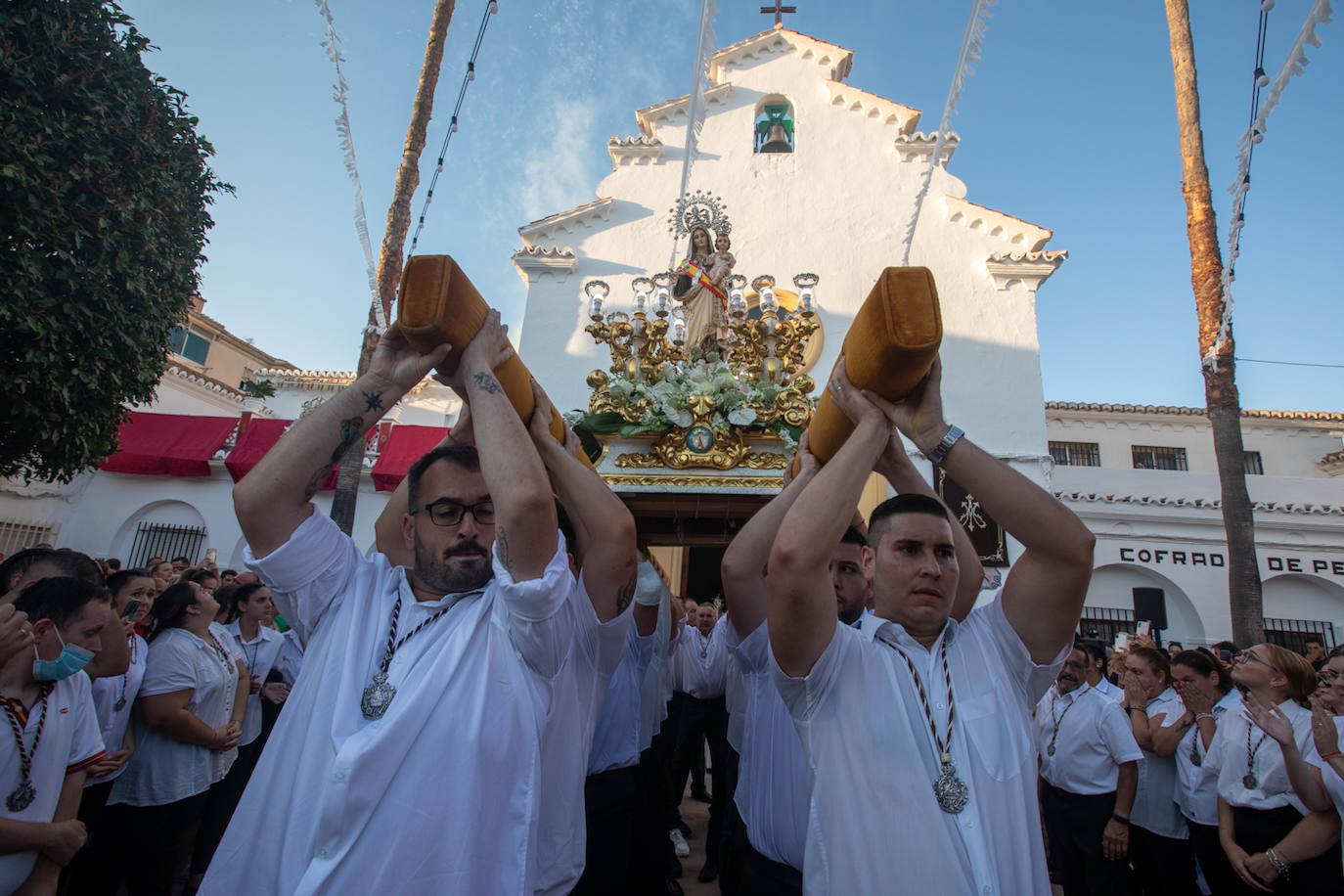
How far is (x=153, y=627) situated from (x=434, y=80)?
10.0 metres

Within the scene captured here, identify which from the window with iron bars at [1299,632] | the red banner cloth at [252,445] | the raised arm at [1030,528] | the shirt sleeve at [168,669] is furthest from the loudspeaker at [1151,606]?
the red banner cloth at [252,445]

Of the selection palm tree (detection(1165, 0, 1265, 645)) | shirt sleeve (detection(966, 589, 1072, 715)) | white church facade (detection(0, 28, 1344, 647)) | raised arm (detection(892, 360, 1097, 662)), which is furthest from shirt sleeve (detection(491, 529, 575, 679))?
palm tree (detection(1165, 0, 1265, 645))

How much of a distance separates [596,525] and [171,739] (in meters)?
2.86

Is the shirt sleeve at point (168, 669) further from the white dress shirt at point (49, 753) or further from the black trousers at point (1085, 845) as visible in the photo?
the black trousers at point (1085, 845)

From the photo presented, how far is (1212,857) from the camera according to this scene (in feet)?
13.4

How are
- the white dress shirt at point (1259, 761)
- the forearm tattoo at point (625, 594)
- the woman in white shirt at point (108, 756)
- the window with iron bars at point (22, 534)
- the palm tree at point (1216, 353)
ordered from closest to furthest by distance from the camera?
the forearm tattoo at point (625, 594) < the woman in white shirt at point (108, 756) < the white dress shirt at point (1259, 761) < the palm tree at point (1216, 353) < the window with iron bars at point (22, 534)

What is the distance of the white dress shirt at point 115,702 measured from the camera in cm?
325

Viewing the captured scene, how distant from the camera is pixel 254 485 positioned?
1.80m

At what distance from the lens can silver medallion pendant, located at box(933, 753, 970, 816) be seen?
179cm

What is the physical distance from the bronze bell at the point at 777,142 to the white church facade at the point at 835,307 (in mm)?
28

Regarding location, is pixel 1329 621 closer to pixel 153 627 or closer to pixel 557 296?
pixel 557 296

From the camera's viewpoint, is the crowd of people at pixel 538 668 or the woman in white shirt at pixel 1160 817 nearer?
the crowd of people at pixel 538 668

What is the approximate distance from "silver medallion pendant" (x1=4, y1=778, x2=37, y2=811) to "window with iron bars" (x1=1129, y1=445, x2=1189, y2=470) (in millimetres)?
21351

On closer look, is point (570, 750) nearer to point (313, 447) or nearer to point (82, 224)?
point (313, 447)
